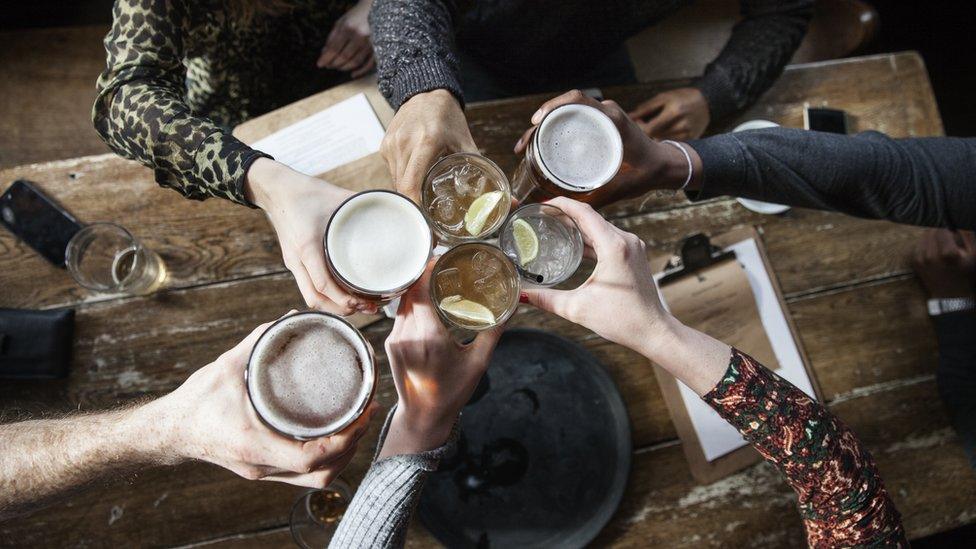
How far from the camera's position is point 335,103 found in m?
1.84

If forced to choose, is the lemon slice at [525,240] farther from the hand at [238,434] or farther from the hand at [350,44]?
the hand at [350,44]

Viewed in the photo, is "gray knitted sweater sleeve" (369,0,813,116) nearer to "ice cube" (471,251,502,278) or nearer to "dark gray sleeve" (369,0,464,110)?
"dark gray sleeve" (369,0,464,110)

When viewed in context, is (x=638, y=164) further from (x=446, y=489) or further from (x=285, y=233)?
(x=446, y=489)

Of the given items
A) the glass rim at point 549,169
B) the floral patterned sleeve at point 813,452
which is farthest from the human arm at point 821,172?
the floral patterned sleeve at point 813,452

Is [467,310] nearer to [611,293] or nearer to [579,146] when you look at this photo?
[611,293]

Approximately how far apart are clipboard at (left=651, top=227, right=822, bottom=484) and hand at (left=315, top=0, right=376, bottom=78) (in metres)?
1.41

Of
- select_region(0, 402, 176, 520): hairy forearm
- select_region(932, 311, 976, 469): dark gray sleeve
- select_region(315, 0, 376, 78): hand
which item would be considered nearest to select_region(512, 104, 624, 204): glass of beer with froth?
select_region(315, 0, 376, 78): hand

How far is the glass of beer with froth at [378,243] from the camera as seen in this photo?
1.25 meters

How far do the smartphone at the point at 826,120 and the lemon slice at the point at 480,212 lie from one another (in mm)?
1458

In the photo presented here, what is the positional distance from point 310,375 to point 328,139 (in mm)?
961

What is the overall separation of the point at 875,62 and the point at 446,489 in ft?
7.71

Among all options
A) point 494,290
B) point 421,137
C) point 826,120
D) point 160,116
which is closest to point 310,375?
point 494,290

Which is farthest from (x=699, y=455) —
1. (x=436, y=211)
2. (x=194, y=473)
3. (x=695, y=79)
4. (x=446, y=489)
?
(x=194, y=473)

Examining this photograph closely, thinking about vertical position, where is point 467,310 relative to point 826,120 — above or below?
below
